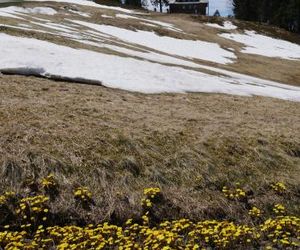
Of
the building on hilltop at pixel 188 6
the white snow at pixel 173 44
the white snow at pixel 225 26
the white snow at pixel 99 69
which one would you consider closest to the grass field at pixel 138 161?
the white snow at pixel 99 69

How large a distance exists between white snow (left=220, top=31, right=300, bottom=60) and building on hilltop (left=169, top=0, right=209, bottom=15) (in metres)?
60.7

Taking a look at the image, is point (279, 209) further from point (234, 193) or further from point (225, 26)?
point (225, 26)

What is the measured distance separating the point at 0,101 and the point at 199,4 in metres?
118

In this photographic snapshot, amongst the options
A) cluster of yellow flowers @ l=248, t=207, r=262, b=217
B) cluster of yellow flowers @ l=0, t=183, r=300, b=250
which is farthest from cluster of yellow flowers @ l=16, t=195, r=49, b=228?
cluster of yellow flowers @ l=248, t=207, r=262, b=217

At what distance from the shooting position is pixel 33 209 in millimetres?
8508

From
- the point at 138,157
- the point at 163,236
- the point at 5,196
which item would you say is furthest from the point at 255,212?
the point at 5,196

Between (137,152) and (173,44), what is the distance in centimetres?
3259

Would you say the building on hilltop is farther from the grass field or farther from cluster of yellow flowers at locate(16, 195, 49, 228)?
cluster of yellow flowers at locate(16, 195, 49, 228)

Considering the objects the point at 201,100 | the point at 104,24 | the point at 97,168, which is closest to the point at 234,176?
the point at 97,168

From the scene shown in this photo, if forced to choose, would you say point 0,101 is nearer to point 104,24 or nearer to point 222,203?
point 222,203

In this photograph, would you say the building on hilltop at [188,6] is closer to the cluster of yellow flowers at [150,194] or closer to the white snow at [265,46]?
the white snow at [265,46]

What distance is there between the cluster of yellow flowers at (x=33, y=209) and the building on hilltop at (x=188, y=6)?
11711cm

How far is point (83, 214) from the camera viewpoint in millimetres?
8820

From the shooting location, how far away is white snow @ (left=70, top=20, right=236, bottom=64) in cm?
3821
